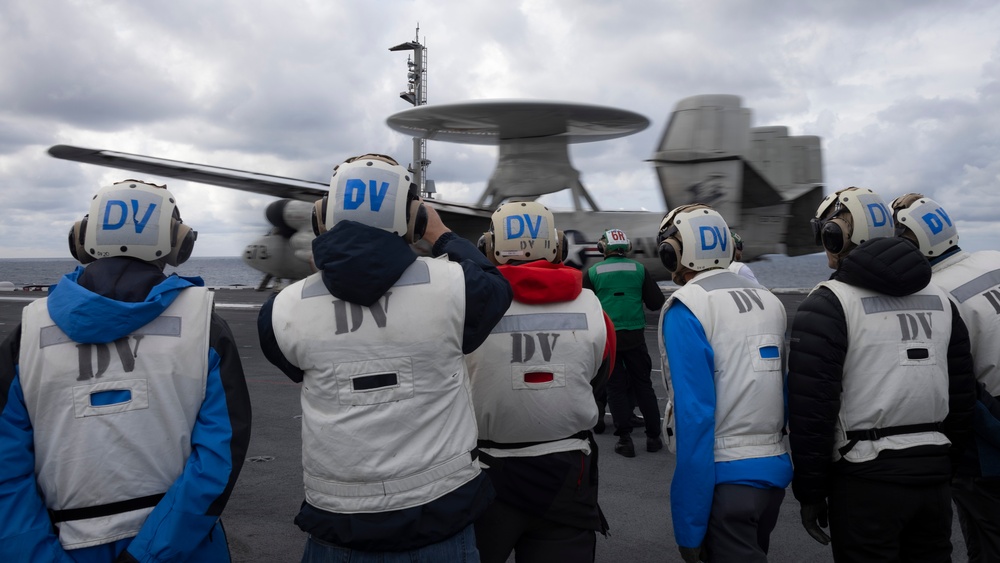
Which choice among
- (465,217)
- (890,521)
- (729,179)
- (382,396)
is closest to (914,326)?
(890,521)

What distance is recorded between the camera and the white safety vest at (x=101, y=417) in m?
2.09

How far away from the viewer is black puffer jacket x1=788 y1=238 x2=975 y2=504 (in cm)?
270

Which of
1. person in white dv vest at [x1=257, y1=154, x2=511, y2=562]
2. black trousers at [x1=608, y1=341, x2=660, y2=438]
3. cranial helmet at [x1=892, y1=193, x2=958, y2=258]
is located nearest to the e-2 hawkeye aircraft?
black trousers at [x1=608, y1=341, x2=660, y2=438]

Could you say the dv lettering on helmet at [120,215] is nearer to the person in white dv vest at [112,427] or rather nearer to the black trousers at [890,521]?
the person in white dv vest at [112,427]

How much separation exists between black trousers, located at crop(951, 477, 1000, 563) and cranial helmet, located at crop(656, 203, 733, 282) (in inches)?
63.6

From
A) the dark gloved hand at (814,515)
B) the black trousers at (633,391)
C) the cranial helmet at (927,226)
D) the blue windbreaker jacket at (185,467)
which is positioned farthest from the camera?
the black trousers at (633,391)

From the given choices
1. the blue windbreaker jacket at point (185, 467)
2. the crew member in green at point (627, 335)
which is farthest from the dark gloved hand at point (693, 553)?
the crew member in green at point (627, 335)

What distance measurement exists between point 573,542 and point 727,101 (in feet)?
39.6

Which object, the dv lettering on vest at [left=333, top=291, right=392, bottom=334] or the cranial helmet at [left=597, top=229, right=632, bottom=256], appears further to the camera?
the cranial helmet at [left=597, top=229, right=632, bottom=256]

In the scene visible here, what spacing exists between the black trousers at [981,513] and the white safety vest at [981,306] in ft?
1.43

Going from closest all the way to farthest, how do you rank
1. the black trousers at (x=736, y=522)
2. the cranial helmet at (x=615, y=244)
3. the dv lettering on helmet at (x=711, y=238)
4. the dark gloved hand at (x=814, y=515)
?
1. the black trousers at (x=736, y=522)
2. the dark gloved hand at (x=814, y=515)
3. the dv lettering on helmet at (x=711, y=238)
4. the cranial helmet at (x=615, y=244)

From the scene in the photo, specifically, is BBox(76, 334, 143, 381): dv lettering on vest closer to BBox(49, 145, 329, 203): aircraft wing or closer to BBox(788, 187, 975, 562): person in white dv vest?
BBox(788, 187, 975, 562): person in white dv vest

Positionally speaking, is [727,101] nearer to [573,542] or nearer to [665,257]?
[665,257]

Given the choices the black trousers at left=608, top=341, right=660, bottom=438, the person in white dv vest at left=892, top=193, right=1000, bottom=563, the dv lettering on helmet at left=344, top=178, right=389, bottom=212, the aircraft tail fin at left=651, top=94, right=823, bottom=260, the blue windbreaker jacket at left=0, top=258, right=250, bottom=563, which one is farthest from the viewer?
the aircraft tail fin at left=651, top=94, right=823, bottom=260
